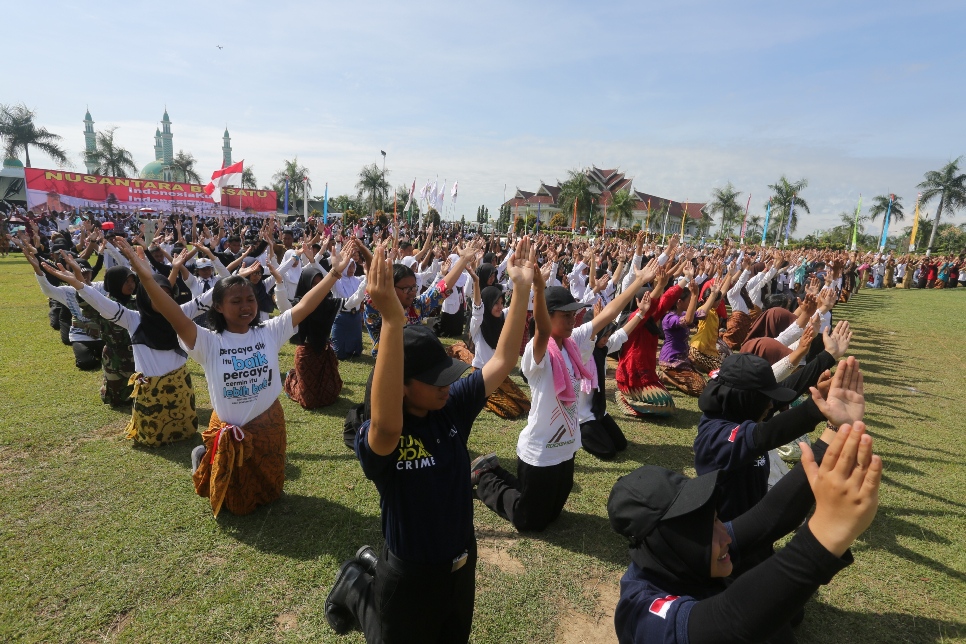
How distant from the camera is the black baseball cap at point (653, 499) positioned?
1.71 metres

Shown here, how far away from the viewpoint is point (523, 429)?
4551 mm

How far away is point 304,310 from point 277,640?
218cm

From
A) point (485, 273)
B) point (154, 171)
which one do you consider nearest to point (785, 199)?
point (485, 273)

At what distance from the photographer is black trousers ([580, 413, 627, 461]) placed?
214 inches

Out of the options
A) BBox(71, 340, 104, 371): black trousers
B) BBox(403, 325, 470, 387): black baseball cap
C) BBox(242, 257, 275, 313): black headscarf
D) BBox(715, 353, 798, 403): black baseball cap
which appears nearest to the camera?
BBox(403, 325, 470, 387): black baseball cap

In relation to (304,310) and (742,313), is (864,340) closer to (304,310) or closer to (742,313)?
(742,313)

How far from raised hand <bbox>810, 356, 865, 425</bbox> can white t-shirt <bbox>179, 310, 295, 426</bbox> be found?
3481mm

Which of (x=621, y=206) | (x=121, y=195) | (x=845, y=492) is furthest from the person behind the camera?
(x=621, y=206)

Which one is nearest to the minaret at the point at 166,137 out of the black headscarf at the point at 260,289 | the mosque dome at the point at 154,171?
the mosque dome at the point at 154,171

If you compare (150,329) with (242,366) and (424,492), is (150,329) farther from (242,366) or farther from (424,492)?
(424,492)

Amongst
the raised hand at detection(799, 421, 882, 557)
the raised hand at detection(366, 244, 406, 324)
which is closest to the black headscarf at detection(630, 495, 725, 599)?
the raised hand at detection(799, 421, 882, 557)

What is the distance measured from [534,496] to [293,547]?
1.87m

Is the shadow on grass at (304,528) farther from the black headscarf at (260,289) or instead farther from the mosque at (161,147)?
the mosque at (161,147)

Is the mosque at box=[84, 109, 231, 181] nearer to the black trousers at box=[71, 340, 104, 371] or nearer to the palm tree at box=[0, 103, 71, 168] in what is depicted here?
the palm tree at box=[0, 103, 71, 168]
